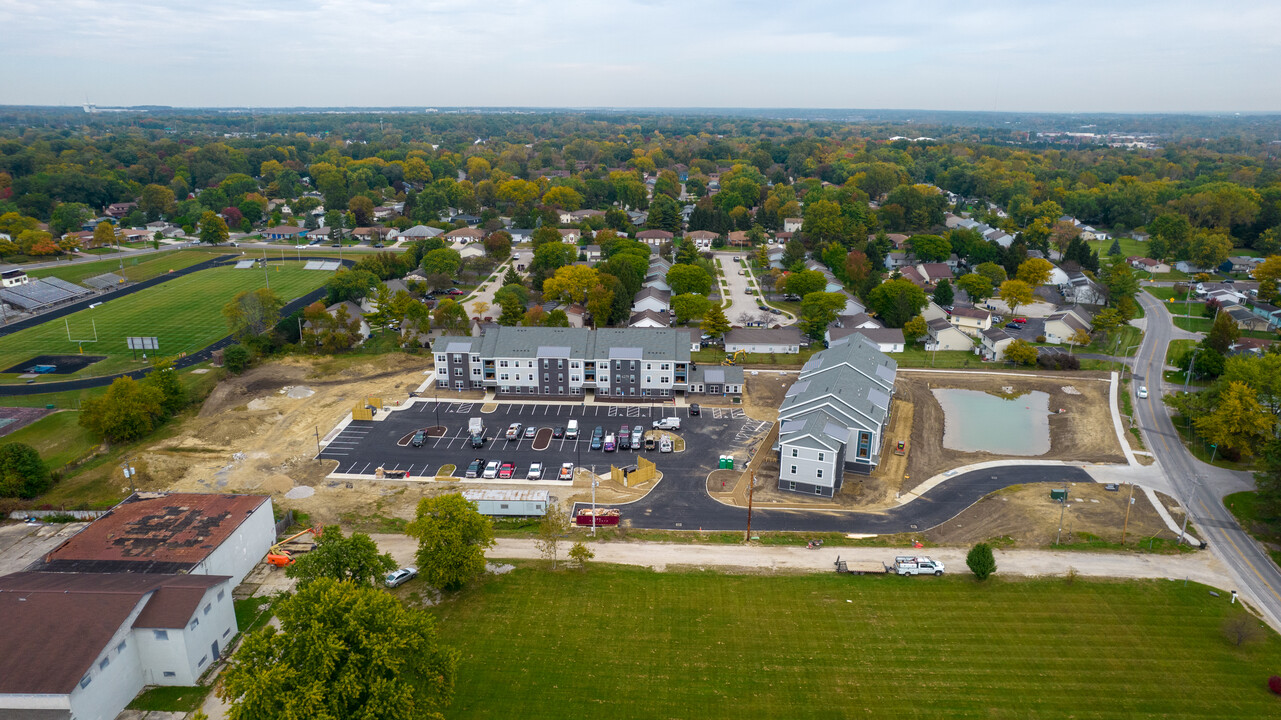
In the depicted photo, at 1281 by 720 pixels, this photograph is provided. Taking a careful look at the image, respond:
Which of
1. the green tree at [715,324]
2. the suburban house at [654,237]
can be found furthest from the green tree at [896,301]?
the suburban house at [654,237]

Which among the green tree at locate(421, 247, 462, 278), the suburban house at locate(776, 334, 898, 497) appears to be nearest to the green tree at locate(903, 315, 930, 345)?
the suburban house at locate(776, 334, 898, 497)

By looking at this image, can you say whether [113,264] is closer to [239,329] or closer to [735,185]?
[239,329]

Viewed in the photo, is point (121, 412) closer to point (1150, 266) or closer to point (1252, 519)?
point (1252, 519)

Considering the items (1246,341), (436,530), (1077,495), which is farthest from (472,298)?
(1246,341)

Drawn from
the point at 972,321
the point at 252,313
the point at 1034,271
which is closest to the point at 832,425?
the point at 972,321

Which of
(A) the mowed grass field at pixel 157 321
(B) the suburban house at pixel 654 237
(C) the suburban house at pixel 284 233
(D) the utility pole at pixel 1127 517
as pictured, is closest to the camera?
(D) the utility pole at pixel 1127 517

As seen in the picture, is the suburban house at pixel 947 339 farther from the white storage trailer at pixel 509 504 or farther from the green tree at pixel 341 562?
the green tree at pixel 341 562

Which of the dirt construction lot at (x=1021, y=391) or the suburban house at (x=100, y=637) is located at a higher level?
the suburban house at (x=100, y=637)
